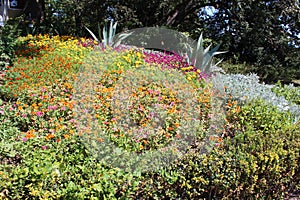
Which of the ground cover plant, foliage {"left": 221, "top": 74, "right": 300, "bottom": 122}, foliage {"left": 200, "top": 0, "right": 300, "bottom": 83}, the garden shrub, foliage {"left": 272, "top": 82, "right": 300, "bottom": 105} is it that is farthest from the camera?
foliage {"left": 200, "top": 0, "right": 300, "bottom": 83}

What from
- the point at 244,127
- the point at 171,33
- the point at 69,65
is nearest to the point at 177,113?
the point at 244,127

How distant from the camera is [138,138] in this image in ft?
10.3

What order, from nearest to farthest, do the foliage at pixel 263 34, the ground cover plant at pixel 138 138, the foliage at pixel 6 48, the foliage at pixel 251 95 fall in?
the ground cover plant at pixel 138 138, the foliage at pixel 251 95, the foliage at pixel 6 48, the foliage at pixel 263 34

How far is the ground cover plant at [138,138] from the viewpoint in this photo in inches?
88.4

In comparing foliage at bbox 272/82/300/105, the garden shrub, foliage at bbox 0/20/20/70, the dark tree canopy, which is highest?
the dark tree canopy

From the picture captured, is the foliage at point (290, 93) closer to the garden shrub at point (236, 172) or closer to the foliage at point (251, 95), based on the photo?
the foliage at point (251, 95)

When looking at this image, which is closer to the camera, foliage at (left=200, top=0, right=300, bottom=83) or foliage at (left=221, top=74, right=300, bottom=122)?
foliage at (left=221, top=74, right=300, bottom=122)

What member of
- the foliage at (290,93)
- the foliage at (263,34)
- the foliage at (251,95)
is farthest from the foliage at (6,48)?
the foliage at (263,34)

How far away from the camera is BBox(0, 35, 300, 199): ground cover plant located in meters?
2.25

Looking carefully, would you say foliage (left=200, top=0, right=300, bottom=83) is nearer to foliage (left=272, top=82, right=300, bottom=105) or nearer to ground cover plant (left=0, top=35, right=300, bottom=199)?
foliage (left=272, top=82, right=300, bottom=105)

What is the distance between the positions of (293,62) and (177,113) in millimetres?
9248

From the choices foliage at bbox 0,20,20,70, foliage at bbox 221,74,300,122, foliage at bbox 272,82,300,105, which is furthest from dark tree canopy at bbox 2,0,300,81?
foliage at bbox 221,74,300,122

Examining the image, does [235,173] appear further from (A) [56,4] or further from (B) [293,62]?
(A) [56,4]

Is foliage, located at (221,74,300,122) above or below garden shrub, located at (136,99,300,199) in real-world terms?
above
